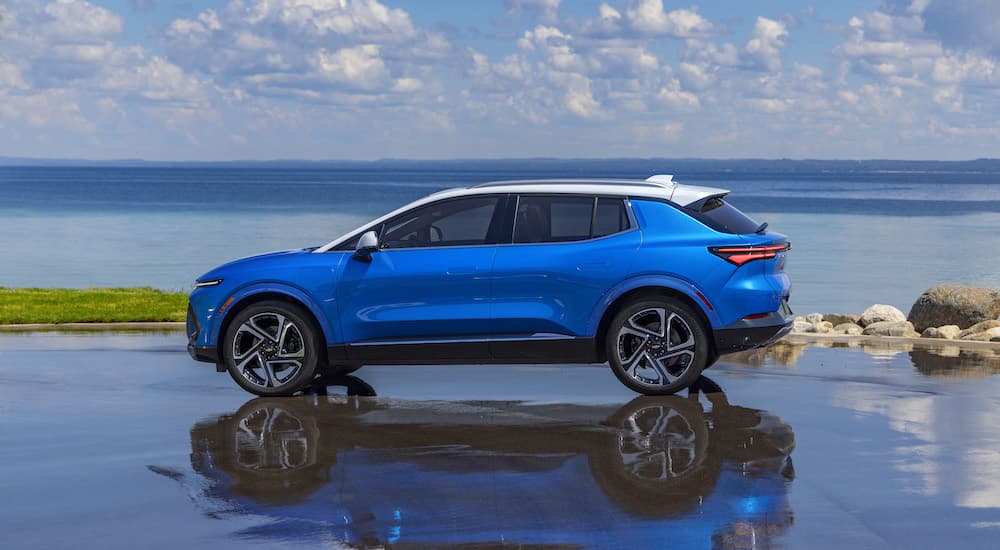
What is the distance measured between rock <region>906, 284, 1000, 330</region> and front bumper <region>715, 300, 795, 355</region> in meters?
8.00

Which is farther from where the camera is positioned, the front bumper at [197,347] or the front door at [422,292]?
the front bumper at [197,347]

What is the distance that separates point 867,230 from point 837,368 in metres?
54.7

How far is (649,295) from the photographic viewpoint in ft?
34.5

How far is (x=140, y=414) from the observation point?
9805 mm

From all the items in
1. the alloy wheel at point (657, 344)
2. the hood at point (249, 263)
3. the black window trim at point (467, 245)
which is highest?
the black window trim at point (467, 245)

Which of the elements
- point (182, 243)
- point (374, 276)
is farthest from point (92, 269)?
point (374, 276)

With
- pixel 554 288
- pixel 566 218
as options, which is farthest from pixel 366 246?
pixel 566 218

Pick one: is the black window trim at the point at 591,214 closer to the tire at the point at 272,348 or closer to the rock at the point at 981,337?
the tire at the point at 272,348

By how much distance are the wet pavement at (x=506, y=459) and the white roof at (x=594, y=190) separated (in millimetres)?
1585

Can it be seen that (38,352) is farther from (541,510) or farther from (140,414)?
(541,510)

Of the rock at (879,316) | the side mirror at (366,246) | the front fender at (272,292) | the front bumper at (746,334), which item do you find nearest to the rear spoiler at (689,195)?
Result: the front bumper at (746,334)

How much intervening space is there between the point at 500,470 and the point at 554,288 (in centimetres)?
297

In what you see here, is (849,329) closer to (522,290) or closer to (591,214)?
(591,214)

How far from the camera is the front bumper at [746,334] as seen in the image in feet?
34.1
